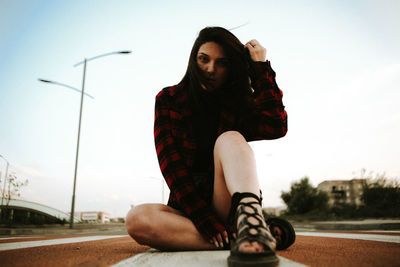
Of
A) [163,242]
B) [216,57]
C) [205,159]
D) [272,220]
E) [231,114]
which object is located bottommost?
[163,242]

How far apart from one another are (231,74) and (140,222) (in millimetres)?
1368

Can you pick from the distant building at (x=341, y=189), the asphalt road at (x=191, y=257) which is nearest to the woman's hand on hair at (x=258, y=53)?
the asphalt road at (x=191, y=257)

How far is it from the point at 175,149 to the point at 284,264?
1056mm

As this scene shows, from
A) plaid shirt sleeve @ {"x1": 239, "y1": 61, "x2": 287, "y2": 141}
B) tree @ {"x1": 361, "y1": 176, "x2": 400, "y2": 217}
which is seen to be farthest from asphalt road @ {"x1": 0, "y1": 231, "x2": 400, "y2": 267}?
tree @ {"x1": 361, "y1": 176, "x2": 400, "y2": 217}

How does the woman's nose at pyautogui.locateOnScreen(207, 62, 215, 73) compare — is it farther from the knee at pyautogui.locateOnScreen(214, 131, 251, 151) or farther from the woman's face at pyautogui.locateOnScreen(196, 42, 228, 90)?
the knee at pyautogui.locateOnScreen(214, 131, 251, 151)

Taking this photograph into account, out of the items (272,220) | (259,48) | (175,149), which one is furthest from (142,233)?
(259,48)

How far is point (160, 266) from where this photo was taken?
4.09 feet

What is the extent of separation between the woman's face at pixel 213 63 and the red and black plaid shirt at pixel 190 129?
242 mm

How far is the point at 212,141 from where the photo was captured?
7.29ft

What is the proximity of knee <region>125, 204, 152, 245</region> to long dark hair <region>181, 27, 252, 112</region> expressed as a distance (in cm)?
92

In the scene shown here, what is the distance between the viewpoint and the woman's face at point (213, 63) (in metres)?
2.28

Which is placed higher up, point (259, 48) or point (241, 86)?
point (259, 48)

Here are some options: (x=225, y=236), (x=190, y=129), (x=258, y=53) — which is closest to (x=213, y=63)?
(x=258, y=53)

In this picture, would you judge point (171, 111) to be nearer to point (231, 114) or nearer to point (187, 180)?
point (231, 114)
